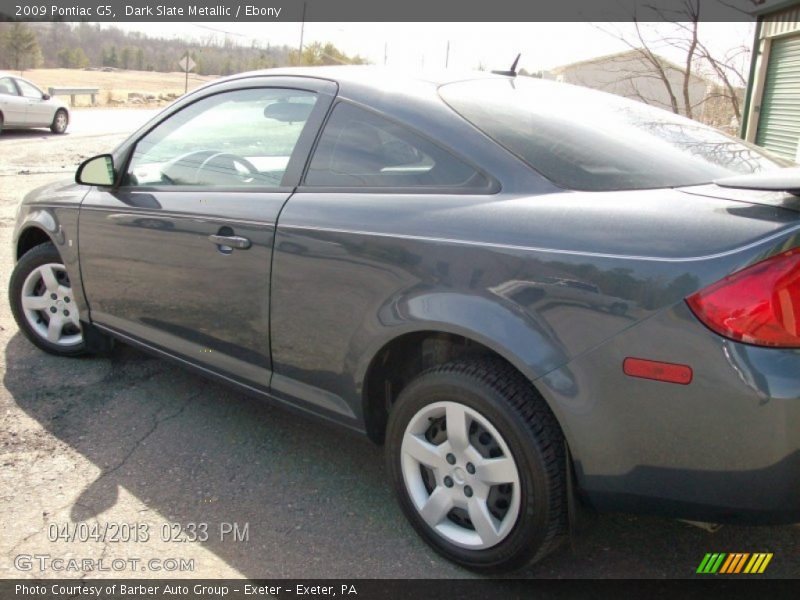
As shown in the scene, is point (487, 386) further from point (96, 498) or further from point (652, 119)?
point (96, 498)

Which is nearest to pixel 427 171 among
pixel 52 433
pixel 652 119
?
pixel 652 119

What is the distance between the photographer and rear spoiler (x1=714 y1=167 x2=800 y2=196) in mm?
1938

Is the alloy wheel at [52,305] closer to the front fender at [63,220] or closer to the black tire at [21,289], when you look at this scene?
the black tire at [21,289]

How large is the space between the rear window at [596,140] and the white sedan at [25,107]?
17.6m

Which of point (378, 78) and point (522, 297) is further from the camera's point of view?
point (378, 78)

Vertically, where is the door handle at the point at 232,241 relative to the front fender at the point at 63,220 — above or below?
above

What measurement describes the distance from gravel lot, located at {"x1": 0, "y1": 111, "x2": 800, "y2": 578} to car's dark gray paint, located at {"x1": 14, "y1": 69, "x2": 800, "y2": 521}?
39 cm

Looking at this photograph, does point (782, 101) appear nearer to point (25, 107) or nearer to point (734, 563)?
point (734, 563)

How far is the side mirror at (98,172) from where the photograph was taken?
11.9 feet

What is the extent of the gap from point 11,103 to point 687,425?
1904 cm

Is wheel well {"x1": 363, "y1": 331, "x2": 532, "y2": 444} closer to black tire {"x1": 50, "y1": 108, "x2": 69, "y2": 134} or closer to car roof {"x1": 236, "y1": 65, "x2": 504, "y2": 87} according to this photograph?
car roof {"x1": 236, "y1": 65, "x2": 504, "y2": 87}

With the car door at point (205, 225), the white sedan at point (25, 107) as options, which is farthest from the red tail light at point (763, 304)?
the white sedan at point (25, 107)

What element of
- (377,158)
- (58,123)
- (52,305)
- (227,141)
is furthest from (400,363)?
(58,123)

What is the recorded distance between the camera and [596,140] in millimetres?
2557
